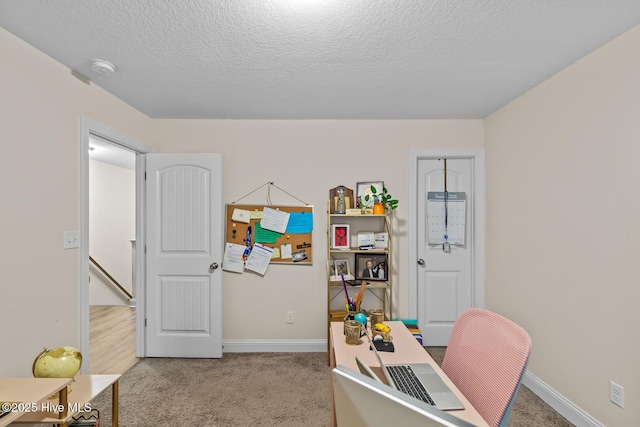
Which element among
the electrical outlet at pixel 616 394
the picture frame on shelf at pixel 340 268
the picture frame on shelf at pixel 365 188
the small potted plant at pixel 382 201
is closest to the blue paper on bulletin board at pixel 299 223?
the picture frame on shelf at pixel 340 268

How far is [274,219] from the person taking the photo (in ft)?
10.8

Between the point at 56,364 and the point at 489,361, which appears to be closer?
the point at 489,361

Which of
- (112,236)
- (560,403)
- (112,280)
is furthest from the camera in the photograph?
(112,236)

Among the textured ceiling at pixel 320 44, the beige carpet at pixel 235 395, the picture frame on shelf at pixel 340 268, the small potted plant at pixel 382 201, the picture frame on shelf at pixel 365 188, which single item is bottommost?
the beige carpet at pixel 235 395

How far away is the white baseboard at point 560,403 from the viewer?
2.05 m

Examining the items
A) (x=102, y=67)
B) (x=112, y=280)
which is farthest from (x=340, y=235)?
(x=112, y=280)

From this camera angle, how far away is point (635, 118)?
1756 mm

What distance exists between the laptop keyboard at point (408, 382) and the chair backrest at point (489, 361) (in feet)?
0.70

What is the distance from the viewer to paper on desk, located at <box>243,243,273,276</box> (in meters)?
3.30

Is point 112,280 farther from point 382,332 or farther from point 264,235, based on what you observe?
point 382,332

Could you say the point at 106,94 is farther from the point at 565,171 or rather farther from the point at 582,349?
the point at 582,349

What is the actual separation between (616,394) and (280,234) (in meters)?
2.71

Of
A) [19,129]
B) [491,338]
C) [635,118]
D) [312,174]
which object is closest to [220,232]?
[312,174]

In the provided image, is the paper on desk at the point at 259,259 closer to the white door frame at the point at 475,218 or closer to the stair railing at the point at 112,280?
the white door frame at the point at 475,218
